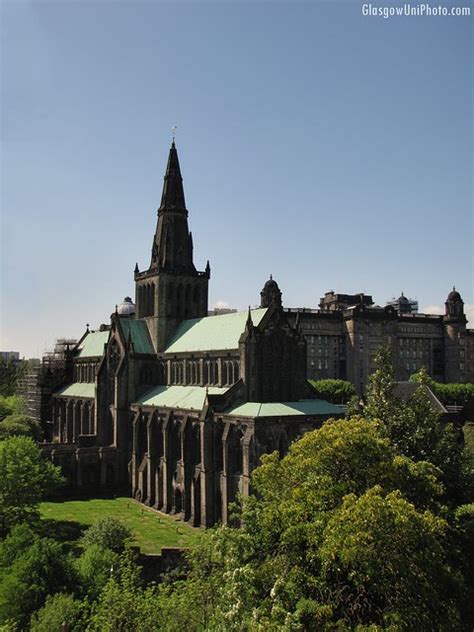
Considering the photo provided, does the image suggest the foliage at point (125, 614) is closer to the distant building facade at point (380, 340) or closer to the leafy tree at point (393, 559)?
the leafy tree at point (393, 559)

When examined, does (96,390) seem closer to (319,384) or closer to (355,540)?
(319,384)

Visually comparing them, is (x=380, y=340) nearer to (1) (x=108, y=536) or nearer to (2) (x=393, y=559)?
(1) (x=108, y=536)

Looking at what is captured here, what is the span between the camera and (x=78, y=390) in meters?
98.1

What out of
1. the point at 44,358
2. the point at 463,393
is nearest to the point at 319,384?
the point at 463,393

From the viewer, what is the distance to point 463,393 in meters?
113

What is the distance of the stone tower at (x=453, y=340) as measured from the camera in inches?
5438

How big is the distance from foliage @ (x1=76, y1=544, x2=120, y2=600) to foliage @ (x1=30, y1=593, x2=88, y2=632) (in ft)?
12.0

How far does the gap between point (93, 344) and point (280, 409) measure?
5115 cm

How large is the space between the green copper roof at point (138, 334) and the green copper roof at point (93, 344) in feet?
45.1

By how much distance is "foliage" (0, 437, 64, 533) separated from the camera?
5138cm

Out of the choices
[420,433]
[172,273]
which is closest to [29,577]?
[420,433]

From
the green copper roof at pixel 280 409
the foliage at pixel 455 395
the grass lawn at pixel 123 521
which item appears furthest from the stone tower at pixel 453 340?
the grass lawn at pixel 123 521

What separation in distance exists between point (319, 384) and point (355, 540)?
8642 centimetres

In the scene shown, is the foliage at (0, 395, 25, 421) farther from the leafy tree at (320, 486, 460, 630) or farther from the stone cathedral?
the leafy tree at (320, 486, 460, 630)
